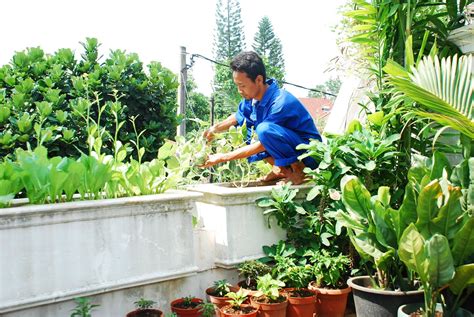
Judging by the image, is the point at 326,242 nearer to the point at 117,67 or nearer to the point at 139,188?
the point at 139,188

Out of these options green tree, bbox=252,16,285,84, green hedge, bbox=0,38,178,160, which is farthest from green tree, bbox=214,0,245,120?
green hedge, bbox=0,38,178,160

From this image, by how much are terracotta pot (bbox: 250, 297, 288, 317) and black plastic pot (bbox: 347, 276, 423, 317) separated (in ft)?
1.29

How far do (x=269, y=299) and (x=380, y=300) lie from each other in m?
0.57

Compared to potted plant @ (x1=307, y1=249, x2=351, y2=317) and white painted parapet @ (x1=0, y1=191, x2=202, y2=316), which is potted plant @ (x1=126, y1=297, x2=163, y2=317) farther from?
potted plant @ (x1=307, y1=249, x2=351, y2=317)

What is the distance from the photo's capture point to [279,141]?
3.15m

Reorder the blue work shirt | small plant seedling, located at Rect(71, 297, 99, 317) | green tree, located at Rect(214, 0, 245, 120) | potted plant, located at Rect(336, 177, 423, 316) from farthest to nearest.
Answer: green tree, located at Rect(214, 0, 245, 120), the blue work shirt, potted plant, located at Rect(336, 177, 423, 316), small plant seedling, located at Rect(71, 297, 99, 317)

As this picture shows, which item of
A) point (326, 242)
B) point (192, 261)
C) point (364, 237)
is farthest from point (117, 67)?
point (364, 237)

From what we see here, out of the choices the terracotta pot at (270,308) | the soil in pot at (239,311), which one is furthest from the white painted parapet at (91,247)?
the terracotta pot at (270,308)

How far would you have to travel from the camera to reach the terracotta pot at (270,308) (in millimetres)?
2520

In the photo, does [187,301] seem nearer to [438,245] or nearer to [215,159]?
[215,159]

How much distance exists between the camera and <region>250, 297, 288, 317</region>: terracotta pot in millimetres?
2520

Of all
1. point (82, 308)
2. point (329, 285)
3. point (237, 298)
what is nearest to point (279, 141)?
point (329, 285)

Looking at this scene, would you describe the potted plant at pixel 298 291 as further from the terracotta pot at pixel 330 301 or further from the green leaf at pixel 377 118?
the green leaf at pixel 377 118

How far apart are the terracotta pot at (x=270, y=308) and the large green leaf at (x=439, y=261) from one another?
30.9 inches
